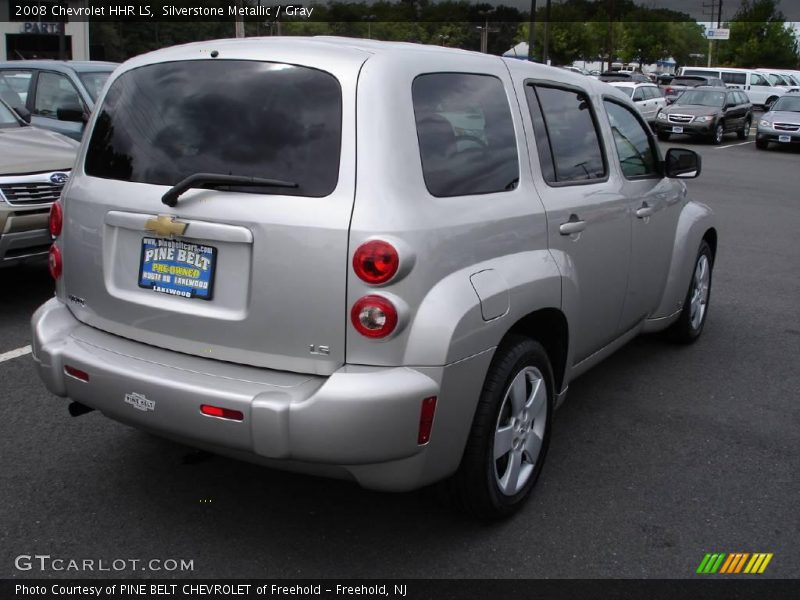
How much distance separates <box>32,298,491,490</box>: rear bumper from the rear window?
0.64 m

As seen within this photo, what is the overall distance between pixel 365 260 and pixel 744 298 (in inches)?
219

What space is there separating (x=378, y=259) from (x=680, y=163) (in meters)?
2.88

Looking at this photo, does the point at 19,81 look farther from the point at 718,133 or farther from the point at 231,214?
the point at 718,133

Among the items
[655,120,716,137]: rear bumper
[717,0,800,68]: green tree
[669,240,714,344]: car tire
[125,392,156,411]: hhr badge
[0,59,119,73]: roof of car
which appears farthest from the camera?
[717,0,800,68]: green tree

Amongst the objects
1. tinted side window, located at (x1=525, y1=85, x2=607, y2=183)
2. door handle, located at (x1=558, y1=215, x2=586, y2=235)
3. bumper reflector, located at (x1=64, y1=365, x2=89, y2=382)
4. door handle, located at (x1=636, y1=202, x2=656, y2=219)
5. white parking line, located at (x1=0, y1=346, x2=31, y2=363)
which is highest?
tinted side window, located at (x1=525, y1=85, x2=607, y2=183)

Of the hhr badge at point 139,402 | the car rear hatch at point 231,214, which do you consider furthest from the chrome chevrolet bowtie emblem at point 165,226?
the hhr badge at point 139,402

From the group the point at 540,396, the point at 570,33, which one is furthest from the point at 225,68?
the point at 570,33

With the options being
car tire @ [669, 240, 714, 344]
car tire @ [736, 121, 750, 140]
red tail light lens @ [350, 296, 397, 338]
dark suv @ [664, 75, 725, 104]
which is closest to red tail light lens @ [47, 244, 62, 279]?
red tail light lens @ [350, 296, 397, 338]

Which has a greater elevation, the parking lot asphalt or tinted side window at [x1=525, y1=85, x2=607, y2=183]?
tinted side window at [x1=525, y1=85, x2=607, y2=183]

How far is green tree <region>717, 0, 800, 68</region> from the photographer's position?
7781 cm

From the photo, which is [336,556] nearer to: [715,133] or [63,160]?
[63,160]

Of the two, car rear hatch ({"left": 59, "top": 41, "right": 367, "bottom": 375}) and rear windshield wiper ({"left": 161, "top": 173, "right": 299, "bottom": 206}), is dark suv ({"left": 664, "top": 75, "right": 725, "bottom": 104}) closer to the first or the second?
car rear hatch ({"left": 59, "top": 41, "right": 367, "bottom": 375})

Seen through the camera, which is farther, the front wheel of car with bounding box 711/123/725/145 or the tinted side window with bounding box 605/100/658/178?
the front wheel of car with bounding box 711/123/725/145

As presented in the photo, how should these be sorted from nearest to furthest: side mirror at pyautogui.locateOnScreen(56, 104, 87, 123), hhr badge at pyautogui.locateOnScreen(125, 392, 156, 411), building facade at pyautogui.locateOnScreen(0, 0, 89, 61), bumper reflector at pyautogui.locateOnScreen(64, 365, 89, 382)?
hhr badge at pyautogui.locateOnScreen(125, 392, 156, 411) → bumper reflector at pyautogui.locateOnScreen(64, 365, 89, 382) → side mirror at pyautogui.locateOnScreen(56, 104, 87, 123) → building facade at pyautogui.locateOnScreen(0, 0, 89, 61)
